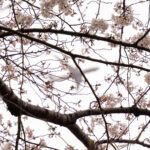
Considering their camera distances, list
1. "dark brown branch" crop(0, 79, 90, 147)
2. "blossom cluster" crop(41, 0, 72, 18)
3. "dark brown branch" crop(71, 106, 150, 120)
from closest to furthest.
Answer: "blossom cluster" crop(41, 0, 72, 18) → "dark brown branch" crop(0, 79, 90, 147) → "dark brown branch" crop(71, 106, 150, 120)

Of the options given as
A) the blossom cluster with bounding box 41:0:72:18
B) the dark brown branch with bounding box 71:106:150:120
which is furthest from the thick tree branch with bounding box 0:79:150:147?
the blossom cluster with bounding box 41:0:72:18

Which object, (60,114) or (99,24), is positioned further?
(60,114)

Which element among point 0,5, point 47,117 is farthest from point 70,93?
point 0,5

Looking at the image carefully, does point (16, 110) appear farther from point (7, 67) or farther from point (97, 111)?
point (97, 111)

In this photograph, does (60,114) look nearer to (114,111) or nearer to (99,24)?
(114,111)

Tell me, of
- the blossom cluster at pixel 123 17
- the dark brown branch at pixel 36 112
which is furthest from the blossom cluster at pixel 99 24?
the dark brown branch at pixel 36 112

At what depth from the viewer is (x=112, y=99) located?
2.80 metres

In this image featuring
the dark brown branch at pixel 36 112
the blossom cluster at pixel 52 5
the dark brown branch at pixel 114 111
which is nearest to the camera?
the blossom cluster at pixel 52 5

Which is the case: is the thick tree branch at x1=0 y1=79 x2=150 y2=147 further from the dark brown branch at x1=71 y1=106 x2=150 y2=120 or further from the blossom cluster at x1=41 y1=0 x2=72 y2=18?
the blossom cluster at x1=41 y1=0 x2=72 y2=18

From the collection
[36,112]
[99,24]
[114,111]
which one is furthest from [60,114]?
[99,24]

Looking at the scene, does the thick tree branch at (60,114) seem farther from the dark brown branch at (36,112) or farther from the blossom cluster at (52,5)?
the blossom cluster at (52,5)

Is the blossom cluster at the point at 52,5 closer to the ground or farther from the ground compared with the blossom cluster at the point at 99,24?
farther from the ground

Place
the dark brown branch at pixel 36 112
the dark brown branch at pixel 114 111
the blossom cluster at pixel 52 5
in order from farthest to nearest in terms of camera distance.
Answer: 1. the dark brown branch at pixel 114 111
2. the dark brown branch at pixel 36 112
3. the blossom cluster at pixel 52 5

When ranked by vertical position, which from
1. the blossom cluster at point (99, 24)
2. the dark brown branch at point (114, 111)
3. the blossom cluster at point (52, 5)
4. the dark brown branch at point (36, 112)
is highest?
the blossom cluster at point (52, 5)
